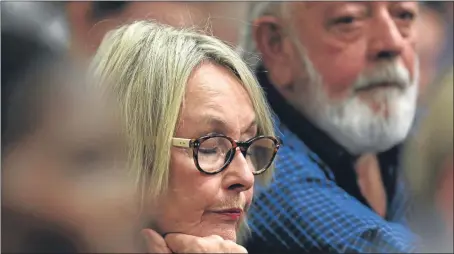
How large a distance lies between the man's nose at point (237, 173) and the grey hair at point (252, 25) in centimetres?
30

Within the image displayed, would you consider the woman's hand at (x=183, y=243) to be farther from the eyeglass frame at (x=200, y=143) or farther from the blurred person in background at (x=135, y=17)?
the blurred person in background at (x=135, y=17)

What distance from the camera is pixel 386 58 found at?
81.6 inches

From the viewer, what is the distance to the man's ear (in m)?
2.00

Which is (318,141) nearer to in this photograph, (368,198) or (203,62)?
(368,198)

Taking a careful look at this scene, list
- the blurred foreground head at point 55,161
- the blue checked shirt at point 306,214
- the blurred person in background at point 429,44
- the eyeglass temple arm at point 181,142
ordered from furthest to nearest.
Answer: the blurred person in background at point 429,44, the blue checked shirt at point 306,214, the blurred foreground head at point 55,161, the eyeglass temple arm at point 181,142

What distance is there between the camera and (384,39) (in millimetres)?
2064

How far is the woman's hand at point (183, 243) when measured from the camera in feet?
5.91

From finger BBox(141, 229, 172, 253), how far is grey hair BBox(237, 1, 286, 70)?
0.55 meters

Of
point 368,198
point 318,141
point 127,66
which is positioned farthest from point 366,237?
point 127,66

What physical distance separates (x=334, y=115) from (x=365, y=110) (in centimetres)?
10

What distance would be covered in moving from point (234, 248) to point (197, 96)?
44cm

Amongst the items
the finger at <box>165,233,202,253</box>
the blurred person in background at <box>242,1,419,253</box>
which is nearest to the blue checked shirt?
the blurred person in background at <box>242,1,419,253</box>

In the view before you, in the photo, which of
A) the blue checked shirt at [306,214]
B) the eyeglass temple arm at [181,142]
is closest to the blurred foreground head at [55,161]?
the eyeglass temple arm at [181,142]

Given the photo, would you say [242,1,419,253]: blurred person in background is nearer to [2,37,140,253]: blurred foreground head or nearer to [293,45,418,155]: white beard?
[293,45,418,155]: white beard
